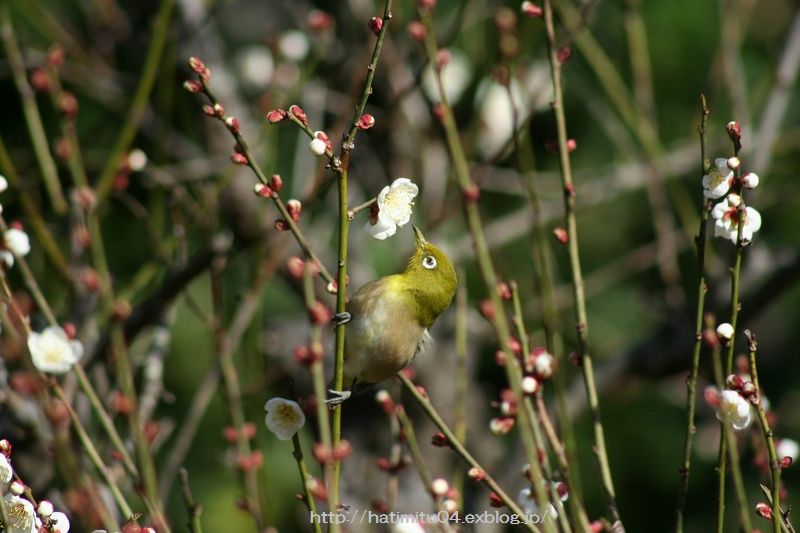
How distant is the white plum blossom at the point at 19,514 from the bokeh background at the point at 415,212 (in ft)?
1.27

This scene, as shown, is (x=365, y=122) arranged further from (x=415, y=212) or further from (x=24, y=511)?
(x=415, y=212)

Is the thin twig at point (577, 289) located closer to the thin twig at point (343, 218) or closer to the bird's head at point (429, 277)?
the bird's head at point (429, 277)

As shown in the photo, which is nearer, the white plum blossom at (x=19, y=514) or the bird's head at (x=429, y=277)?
the white plum blossom at (x=19, y=514)

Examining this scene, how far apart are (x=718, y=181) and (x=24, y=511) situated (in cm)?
127

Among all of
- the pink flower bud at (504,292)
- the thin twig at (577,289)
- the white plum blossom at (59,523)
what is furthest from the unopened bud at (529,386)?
the white plum blossom at (59,523)

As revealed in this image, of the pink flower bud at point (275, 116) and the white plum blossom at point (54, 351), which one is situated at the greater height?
the pink flower bud at point (275, 116)

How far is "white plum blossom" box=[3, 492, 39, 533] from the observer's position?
1597 mm

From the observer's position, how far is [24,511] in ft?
5.31

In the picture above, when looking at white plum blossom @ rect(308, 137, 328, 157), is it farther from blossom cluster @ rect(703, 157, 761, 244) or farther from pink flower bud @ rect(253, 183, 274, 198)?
blossom cluster @ rect(703, 157, 761, 244)

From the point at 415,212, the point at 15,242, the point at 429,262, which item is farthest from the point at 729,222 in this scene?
the point at 415,212

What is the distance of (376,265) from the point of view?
15.7 ft

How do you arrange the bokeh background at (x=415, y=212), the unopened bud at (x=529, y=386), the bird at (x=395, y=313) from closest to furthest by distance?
the unopened bud at (x=529, y=386) → the bird at (x=395, y=313) → the bokeh background at (x=415, y=212)

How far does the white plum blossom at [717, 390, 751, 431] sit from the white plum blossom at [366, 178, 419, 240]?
61 cm

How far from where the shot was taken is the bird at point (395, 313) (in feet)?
6.91
